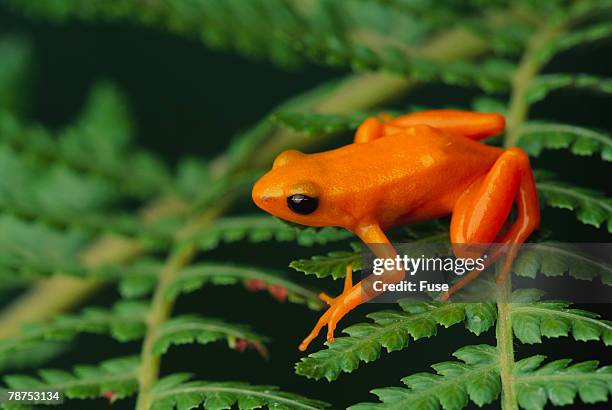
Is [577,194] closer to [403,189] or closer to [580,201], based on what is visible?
[580,201]

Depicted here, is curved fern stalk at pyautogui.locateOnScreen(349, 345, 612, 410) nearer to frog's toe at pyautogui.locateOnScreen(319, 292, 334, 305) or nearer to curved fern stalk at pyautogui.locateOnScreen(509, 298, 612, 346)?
curved fern stalk at pyautogui.locateOnScreen(509, 298, 612, 346)

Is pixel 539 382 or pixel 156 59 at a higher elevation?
pixel 156 59

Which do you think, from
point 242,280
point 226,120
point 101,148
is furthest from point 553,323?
point 226,120

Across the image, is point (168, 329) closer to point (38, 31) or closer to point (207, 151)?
point (207, 151)

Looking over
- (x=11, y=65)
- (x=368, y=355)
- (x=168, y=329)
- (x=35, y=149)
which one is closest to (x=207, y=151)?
(x=11, y=65)

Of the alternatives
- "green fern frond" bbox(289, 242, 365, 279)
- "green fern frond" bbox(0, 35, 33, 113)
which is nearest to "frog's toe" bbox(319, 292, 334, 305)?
"green fern frond" bbox(289, 242, 365, 279)

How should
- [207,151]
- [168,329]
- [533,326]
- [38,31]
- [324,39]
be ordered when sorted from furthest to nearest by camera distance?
[38,31], [207,151], [324,39], [168,329], [533,326]
